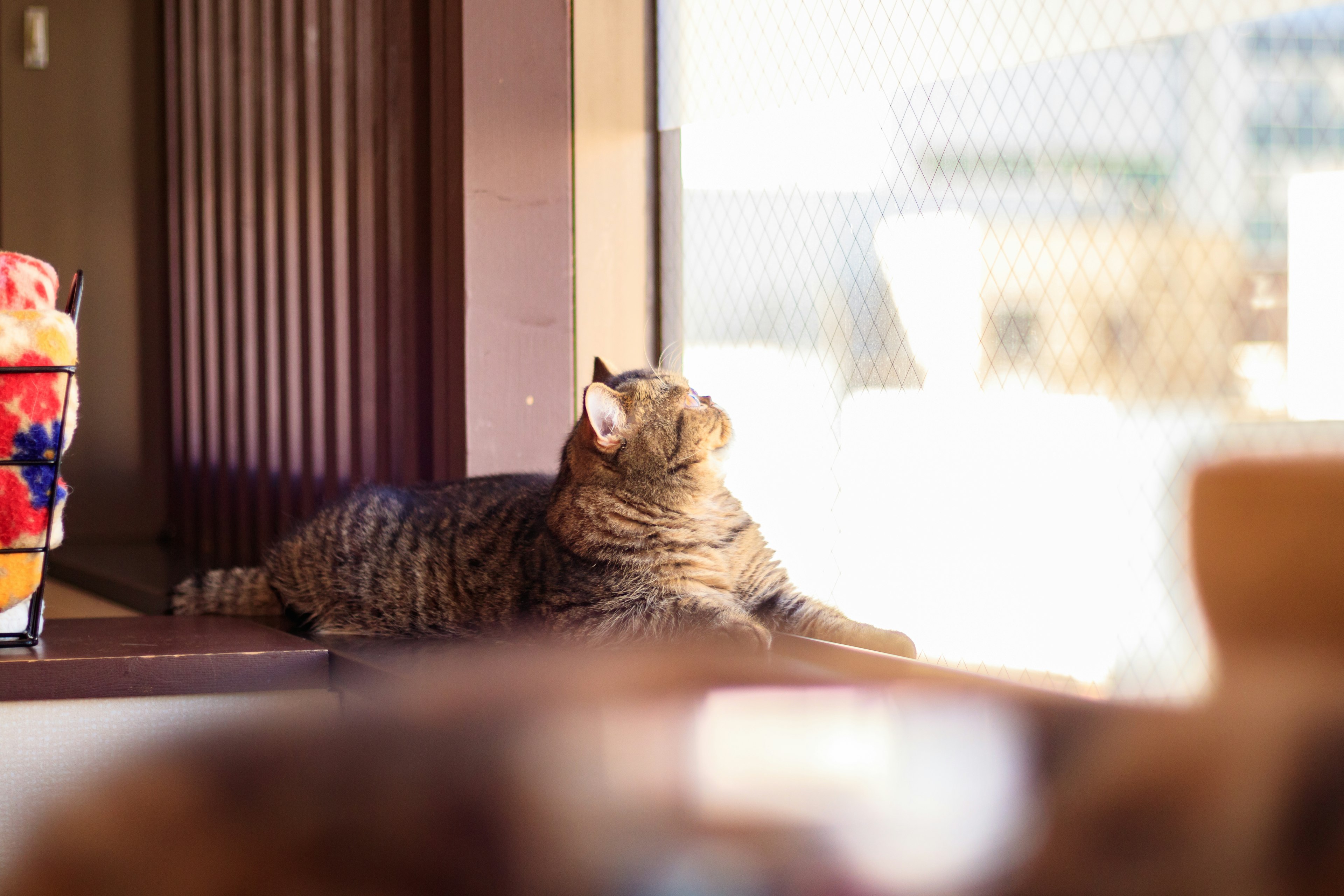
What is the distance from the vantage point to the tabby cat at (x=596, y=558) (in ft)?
3.48

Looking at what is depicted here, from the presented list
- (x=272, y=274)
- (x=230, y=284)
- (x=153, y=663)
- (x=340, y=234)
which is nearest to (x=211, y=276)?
(x=230, y=284)

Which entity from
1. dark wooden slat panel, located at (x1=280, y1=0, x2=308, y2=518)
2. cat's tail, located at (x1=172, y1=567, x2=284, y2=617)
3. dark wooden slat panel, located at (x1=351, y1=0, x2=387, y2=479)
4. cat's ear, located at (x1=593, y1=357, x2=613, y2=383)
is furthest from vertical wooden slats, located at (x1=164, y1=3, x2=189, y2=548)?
cat's ear, located at (x1=593, y1=357, x2=613, y2=383)

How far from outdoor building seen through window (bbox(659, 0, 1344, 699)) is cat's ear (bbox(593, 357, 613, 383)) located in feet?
0.37

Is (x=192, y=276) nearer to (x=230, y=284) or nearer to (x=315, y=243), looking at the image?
(x=230, y=284)

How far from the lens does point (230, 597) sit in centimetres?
137

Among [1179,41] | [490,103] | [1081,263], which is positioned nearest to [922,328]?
[1081,263]

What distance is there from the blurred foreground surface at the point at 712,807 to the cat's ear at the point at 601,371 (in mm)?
968

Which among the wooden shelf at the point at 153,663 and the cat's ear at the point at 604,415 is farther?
the cat's ear at the point at 604,415

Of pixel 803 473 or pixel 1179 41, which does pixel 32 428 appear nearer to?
pixel 803 473

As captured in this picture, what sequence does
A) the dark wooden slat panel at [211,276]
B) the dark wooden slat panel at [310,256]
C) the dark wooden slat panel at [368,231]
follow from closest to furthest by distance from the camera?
the dark wooden slat panel at [310,256]
the dark wooden slat panel at [368,231]
the dark wooden slat panel at [211,276]

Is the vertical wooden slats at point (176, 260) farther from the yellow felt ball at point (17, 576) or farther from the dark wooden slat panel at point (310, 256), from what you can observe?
the yellow felt ball at point (17, 576)

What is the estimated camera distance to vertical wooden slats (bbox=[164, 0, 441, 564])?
1654mm

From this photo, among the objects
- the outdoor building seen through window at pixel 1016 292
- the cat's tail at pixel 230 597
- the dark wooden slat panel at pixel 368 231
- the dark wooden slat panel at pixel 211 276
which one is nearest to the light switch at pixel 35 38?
the dark wooden slat panel at pixel 211 276

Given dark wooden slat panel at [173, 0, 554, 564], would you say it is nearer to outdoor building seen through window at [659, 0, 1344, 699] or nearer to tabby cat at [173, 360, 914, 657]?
tabby cat at [173, 360, 914, 657]
